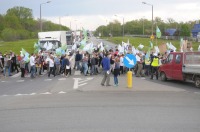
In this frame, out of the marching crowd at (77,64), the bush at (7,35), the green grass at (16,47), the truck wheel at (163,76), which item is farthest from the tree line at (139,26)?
the truck wheel at (163,76)

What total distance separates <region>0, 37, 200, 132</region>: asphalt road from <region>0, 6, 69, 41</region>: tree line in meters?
84.2

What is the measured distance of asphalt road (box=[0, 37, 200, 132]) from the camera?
8.51 m

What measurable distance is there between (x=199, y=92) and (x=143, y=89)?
102 inches

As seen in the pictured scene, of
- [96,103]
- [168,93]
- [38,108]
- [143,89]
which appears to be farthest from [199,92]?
[38,108]

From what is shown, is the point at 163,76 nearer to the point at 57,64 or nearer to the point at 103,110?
the point at 57,64

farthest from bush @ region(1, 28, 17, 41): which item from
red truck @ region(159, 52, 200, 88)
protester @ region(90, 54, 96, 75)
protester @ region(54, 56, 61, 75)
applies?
red truck @ region(159, 52, 200, 88)

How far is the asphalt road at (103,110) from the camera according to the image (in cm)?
851

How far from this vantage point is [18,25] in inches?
4712

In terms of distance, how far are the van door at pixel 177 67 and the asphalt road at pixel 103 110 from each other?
2403 mm

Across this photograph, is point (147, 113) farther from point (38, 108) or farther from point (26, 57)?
point (26, 57)

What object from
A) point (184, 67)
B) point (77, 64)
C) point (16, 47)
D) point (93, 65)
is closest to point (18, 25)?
point (16, 47)

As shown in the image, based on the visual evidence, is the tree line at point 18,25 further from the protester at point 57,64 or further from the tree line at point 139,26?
the protester at point 57,64

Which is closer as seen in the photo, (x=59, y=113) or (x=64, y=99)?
(x=59, y=113)

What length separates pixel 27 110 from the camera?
36.6ft
